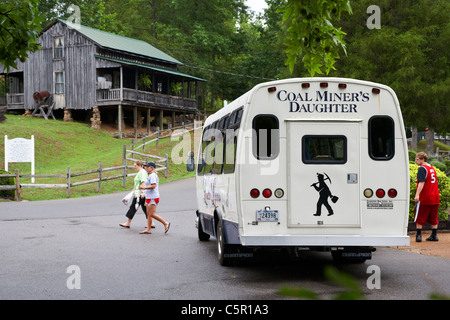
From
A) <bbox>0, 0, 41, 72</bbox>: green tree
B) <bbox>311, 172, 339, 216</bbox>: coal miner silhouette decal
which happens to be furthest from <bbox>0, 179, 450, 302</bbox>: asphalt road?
<bbox>0, 0, 41, 72</bbox>: green tree

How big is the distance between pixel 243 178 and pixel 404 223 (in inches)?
93.1

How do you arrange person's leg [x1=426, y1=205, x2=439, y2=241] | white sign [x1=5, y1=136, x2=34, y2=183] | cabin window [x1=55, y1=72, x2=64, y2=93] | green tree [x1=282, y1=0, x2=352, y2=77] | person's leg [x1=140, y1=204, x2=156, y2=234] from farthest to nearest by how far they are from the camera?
cabin window [x1=55, y1=72, x2=64, y2=93] → white sign [x1=5, y1=136, x2=34, y2=183] → person's leg [x1=140, y1=204, x2=156, y2=234] → person's leg [x1=426, y1=205, x2=439, y2=241] → green tree [x1=282, y1=0, x2=352, y2=77]

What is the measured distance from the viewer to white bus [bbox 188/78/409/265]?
29.2 ft

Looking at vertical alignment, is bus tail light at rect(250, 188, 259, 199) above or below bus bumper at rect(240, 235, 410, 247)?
above

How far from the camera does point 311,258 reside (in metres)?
11.5

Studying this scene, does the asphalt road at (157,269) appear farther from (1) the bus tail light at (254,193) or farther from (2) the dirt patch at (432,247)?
(1) the bus tail light at (254,193)

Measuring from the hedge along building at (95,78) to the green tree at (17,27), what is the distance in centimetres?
3483

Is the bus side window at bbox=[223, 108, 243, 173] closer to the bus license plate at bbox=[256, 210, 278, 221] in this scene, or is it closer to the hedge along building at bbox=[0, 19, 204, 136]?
the bus license plate at bbox=[256, 210, 278, 221]

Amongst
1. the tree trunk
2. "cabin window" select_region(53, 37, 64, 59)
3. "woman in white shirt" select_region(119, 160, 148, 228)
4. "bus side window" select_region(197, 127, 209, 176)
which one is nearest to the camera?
"bus side window" select_region(197, 127, 209, 176)

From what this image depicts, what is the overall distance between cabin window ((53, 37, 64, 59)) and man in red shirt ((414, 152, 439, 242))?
131ft

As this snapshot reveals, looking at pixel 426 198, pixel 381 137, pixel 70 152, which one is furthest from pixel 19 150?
pixel 381 137

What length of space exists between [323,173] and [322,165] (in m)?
0.11

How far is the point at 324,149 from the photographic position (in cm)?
907

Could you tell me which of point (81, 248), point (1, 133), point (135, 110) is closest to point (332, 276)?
point (81, 248)
